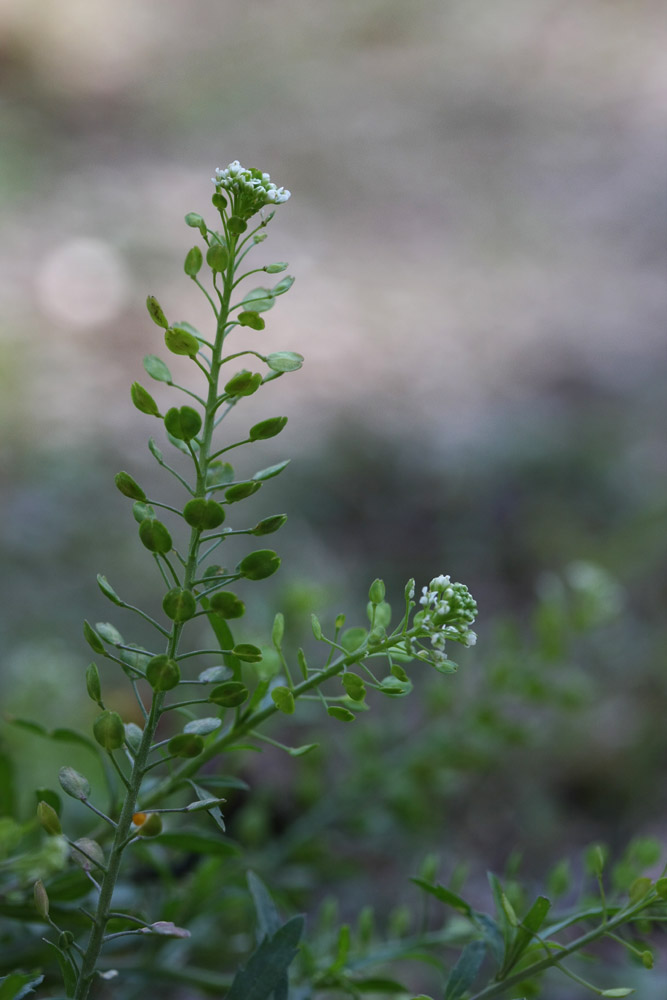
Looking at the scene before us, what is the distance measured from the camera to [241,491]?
0.38m

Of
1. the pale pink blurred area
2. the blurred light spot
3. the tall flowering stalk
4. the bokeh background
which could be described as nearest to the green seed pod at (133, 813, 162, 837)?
the tall flowering stalk

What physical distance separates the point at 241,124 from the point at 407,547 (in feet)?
9.07

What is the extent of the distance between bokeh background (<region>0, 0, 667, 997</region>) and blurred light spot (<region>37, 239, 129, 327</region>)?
1 cm

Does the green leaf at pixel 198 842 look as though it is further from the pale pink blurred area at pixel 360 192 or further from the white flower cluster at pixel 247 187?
the pale pink blurred area at pixel 360 192

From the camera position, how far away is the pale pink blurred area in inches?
102

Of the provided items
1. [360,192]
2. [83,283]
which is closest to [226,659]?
[83,283]

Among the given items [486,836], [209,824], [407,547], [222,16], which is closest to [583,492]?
[407,547]

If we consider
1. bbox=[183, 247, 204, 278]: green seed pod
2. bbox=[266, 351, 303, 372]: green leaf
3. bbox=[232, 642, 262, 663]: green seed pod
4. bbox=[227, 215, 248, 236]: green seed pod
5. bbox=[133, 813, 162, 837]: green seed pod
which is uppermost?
bbox=[183, 247, 204, 278]: green seed pod

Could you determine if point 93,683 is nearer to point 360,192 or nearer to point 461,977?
point 461,977

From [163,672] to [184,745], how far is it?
4 cm

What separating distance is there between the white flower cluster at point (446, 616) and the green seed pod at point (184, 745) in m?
0.11

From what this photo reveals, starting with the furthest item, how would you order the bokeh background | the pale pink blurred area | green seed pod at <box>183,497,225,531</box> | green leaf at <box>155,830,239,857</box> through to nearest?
the pale pink blurred area → the bokeh background → green leaf at <box>155,830,239,857</box> → green seed pod at <box>183,497,225,531</box>

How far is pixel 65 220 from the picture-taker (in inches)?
125

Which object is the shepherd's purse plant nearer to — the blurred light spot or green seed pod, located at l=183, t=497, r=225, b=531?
green seed pod, located at l=183, t=497, r=225, b=531
